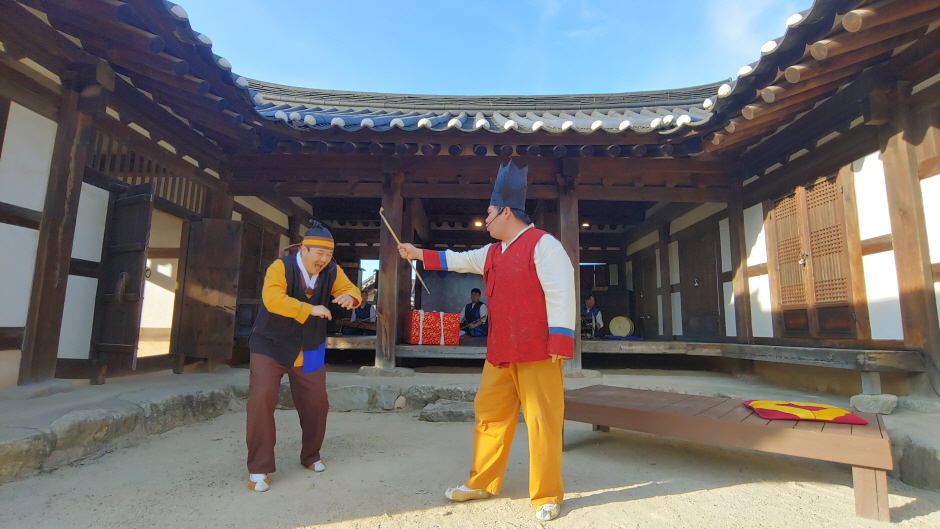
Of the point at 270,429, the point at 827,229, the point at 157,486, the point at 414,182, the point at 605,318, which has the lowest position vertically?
the point at 157,486

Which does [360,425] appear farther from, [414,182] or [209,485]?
[414,182]

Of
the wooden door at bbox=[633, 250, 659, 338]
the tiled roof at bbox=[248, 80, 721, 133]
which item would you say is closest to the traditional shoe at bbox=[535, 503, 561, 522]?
the tiled roof at bbox=[248, 80, 721, 133]

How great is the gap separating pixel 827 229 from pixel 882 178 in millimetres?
750

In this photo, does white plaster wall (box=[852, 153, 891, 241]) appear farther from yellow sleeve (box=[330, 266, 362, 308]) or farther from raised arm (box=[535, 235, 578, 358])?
yellow sleeve (box=[330, 266, 362, 308])

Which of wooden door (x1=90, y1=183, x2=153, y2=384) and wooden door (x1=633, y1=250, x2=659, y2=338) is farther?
wooden door (x1=633, y1=250, x2=659, y2=338)

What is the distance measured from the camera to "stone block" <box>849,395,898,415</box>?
3.84 meters

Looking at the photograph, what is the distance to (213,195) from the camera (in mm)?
6492

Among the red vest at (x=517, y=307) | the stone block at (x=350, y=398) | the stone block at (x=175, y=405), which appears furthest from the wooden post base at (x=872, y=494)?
the stone block at (x=175, y=405)

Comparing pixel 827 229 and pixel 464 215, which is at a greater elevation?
pixel 464 215

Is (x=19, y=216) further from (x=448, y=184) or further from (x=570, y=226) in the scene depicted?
(x=570, y=226)

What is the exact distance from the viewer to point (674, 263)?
8.42 metres

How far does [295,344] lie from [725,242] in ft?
20.0

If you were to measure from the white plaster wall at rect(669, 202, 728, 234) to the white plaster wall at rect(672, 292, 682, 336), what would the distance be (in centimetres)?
115

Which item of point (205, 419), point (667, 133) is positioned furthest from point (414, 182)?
point (205, 419)
